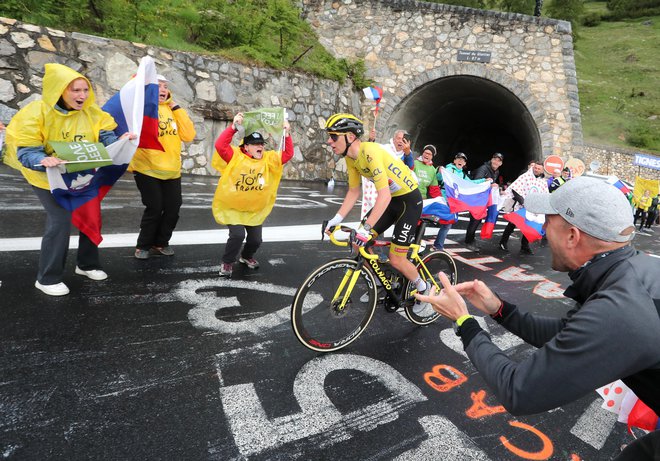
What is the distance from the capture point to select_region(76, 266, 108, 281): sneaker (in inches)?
173

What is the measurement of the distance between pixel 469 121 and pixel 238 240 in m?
25.7

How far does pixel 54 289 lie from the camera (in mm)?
3873

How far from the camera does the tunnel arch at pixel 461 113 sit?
1819 centimetres

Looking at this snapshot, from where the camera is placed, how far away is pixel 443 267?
4.71 meters

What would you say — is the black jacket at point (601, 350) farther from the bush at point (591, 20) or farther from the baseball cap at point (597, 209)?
the bush at point (591, 20)

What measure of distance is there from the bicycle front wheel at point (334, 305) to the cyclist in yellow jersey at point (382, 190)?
35 cm

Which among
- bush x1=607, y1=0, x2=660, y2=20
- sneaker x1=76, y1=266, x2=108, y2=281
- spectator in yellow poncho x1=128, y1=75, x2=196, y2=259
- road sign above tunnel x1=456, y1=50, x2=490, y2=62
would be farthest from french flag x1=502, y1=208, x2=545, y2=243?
bush x1=607, y1=0, x2=660, y2=20

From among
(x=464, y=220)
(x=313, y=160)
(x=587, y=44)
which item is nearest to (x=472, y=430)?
(x=464, y=220)

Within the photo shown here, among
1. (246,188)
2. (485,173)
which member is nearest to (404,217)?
(246,188)

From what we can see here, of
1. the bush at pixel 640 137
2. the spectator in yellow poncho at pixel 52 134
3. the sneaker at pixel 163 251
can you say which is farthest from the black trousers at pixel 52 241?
the bush at pixel 640 137

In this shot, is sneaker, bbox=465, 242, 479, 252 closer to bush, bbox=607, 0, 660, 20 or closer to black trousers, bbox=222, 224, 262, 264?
black trousers, bbox=222, 224, 262, 264

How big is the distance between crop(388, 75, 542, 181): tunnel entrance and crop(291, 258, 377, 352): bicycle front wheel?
16912 mm

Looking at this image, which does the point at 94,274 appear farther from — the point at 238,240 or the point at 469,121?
the point at 469,121

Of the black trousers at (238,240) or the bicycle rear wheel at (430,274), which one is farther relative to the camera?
the black trousers at (238,240)
